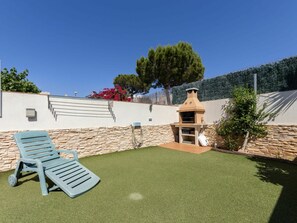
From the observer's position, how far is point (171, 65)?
39.8ft

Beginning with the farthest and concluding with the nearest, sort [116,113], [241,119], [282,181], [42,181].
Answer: [116,113]
[241,119]
[282,181]
[42,181]

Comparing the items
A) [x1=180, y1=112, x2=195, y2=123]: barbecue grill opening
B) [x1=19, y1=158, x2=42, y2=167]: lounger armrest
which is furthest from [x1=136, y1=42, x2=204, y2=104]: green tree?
[x1=19, y1=158, x2=42, y2=167]: lounger armrest

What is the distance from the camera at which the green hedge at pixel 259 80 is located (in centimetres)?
596

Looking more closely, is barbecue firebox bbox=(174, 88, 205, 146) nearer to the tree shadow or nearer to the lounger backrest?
the tree shadow

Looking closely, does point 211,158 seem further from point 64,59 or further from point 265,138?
point 64,59

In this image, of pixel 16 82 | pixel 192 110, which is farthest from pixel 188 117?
pixel 16 82

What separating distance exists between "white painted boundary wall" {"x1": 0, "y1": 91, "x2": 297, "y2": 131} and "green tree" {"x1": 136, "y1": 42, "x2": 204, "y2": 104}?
350cm

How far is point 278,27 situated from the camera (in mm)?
6730

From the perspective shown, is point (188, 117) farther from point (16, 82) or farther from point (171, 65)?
point (16, 82)

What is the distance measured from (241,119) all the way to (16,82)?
1281cm

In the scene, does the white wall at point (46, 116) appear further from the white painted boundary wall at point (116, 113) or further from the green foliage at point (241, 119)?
the green foliage at point (241, 119)

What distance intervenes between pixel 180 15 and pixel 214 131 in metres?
6.85

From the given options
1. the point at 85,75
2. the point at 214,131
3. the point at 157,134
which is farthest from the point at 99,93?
the point at 214,131

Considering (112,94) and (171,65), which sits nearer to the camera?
(112,94)
